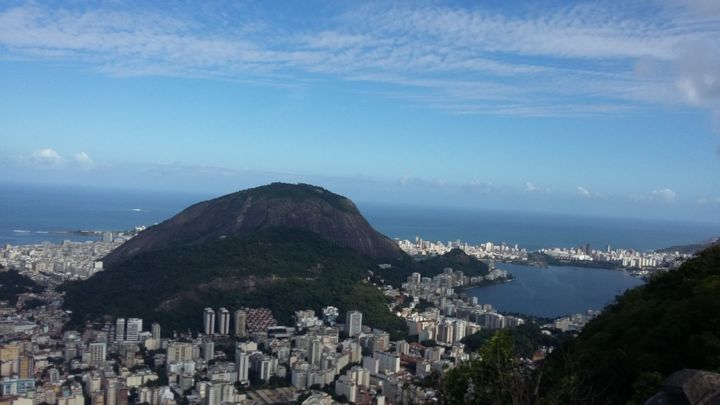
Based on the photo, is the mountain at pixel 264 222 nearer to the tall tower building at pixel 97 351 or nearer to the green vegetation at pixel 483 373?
the tall tower building at pixel 97 351

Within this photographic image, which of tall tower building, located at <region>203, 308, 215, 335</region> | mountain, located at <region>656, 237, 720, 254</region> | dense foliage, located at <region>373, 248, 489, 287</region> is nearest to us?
mountain, located at <region>656, 237, 720, 254</region>

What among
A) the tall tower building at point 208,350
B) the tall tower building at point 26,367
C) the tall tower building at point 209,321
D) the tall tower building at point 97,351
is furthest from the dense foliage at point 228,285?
the tall tower building at point 26,367

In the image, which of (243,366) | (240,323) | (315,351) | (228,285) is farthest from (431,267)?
(243,366)

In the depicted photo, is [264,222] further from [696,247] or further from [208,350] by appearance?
[696,247]

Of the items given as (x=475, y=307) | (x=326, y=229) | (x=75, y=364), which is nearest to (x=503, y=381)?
(x=75, y=364)

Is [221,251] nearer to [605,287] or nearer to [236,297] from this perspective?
[236,297]

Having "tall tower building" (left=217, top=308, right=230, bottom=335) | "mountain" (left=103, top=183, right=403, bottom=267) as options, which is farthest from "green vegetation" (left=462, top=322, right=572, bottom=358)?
"mountain" (left=103, top=183, right=403, bottom=267)

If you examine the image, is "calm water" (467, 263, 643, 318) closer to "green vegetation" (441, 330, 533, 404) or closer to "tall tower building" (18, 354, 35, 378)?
"tall tower building" (18, 354, 35, 378)
